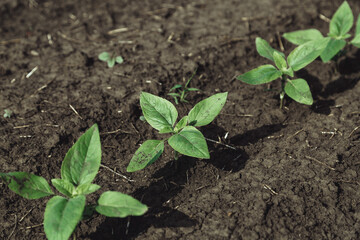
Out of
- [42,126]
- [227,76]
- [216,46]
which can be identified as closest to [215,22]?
[216,46]

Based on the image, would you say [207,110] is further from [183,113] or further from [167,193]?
[167,193]

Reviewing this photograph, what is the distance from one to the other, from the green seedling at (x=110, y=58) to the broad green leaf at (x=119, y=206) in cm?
188

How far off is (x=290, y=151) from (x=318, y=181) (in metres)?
0.36

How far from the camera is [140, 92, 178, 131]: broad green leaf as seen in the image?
3070 mm

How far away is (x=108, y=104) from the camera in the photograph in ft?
12.0

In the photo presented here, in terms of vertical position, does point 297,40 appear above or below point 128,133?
above

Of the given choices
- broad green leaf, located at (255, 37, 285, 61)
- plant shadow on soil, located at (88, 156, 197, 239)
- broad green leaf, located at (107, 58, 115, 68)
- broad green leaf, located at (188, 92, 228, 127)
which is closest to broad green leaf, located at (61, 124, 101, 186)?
plant shadow on soil, located at (88, 156, 197, 239)

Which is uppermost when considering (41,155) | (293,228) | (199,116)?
(199,116)

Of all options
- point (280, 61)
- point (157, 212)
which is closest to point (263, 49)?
point (280, 61)

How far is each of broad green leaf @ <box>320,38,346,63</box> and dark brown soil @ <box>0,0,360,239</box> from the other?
40 centimetres

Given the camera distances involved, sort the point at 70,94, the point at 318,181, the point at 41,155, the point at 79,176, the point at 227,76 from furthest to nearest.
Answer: the point at 227,76, the point at 70,94, the point at 41,155, the point at 318,181, the point at 79,176

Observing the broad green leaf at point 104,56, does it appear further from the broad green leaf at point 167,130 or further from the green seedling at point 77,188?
the green seedling at point 77,188

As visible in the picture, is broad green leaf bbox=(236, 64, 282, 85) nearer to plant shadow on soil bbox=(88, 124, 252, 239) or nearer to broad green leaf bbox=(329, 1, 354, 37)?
plant shadow on soil bbox=(88, 124, 252, 239)

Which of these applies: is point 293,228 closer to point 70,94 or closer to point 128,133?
point 128,133
